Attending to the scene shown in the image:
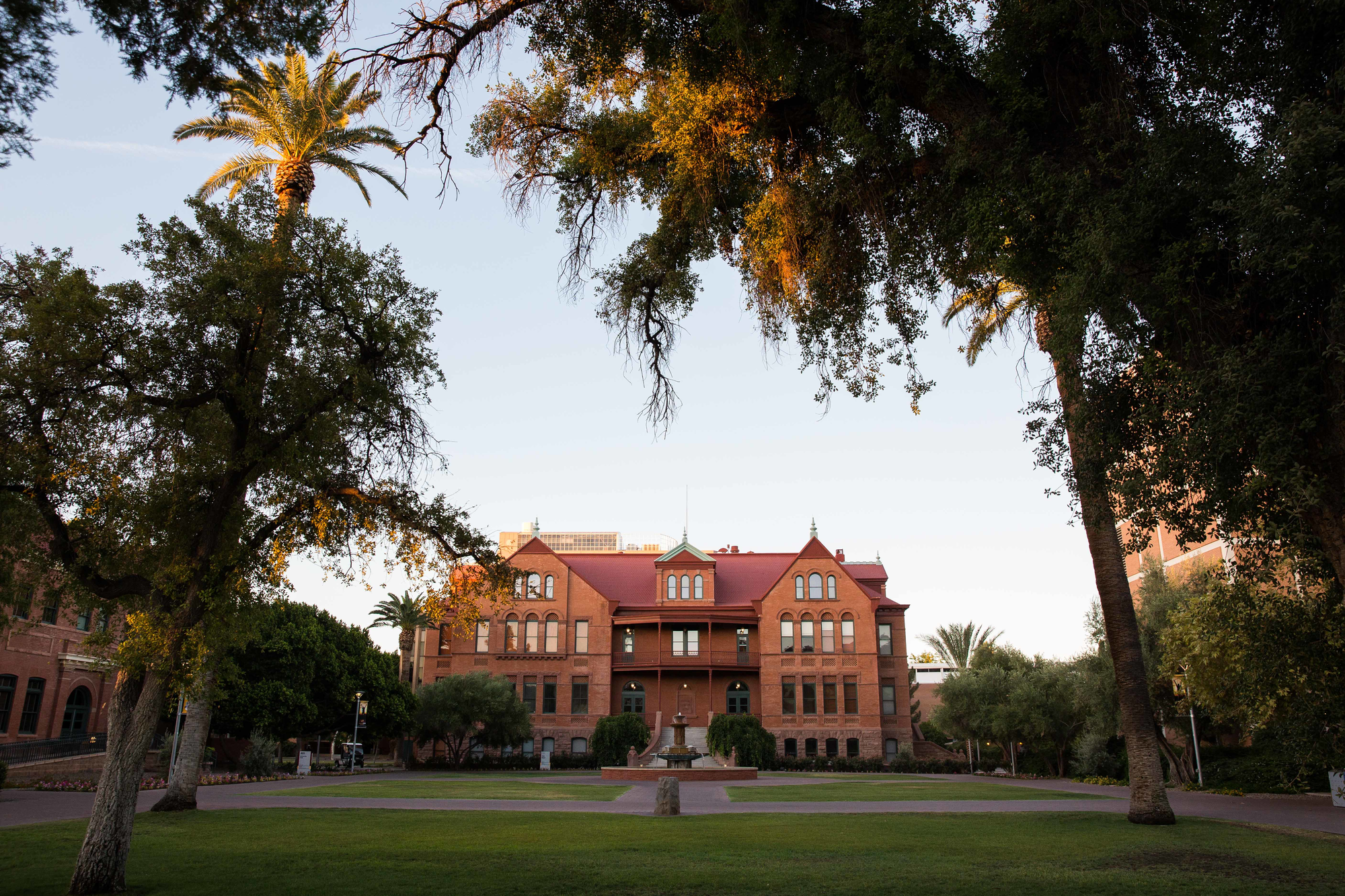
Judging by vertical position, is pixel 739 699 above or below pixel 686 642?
below

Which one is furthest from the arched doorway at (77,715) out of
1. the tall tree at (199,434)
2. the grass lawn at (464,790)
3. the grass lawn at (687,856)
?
the tall tree at (199,434)

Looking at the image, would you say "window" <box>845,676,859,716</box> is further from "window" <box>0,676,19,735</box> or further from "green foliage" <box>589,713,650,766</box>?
"window" <box>0,676,19,735</box>

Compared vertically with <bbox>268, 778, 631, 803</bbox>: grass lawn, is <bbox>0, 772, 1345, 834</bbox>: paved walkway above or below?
above

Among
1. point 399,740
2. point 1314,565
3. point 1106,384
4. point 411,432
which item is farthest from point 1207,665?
point 399,740

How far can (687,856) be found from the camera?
11.8m

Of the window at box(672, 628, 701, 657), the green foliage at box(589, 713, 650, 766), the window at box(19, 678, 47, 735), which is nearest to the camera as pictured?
the window at box(19, 678, 47, 735)

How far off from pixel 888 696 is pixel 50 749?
4277 cm

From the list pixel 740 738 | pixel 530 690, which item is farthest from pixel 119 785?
pixel 530 690

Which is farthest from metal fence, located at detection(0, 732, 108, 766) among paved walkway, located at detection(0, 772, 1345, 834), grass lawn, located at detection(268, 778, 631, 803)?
grass lawn, located at detection(268, 778, 631, 803)

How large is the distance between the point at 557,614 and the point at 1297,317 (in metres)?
51.8

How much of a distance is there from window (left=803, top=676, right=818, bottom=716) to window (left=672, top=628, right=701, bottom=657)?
685 centimetres

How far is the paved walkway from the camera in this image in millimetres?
18875

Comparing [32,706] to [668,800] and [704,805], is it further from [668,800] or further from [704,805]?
[668,800]

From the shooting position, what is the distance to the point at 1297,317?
641cm
